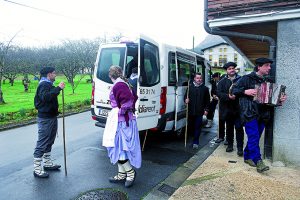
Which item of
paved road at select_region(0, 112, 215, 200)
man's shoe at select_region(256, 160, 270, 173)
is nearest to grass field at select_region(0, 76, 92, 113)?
paved road at select_region(0, 112, 215, 200)

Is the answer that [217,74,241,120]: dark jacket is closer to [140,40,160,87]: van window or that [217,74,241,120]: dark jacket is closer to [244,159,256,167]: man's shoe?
[244,159,256,167]: man's shoe

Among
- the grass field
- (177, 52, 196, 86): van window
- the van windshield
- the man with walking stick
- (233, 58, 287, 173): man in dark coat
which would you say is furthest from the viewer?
the grass field

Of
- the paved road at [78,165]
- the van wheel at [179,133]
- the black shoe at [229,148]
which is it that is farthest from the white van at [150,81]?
the black shoe at [229,148]

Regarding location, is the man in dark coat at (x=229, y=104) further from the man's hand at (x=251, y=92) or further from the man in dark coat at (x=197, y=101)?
the man's hand at (x=251, y=92)

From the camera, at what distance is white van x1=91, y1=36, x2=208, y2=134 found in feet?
18.0

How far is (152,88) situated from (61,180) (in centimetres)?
259

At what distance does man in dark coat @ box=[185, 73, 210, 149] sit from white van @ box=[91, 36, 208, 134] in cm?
36

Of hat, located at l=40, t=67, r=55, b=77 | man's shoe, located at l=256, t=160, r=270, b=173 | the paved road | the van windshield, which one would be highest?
the van windshield

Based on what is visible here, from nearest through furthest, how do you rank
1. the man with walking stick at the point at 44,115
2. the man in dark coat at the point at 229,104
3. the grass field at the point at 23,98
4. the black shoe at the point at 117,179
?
the black shoe at the point at 117,179
the man with walking stick at the point at 44,115
the man in dark coat at the point at 229,104
the grass field at the point at 23,98

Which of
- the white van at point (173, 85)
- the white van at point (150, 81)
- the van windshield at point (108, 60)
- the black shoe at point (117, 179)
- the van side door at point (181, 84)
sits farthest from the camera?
the van side door at point (181, 84)

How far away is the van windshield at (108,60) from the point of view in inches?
246

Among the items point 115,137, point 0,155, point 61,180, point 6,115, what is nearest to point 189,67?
point 115,137

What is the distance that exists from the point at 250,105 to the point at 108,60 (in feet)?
11.4

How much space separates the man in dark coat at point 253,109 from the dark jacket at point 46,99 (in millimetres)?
3219
